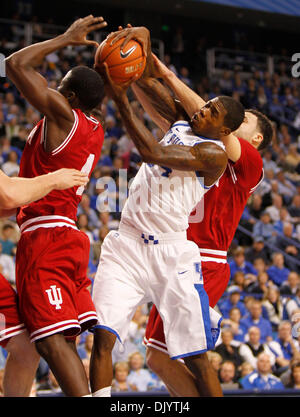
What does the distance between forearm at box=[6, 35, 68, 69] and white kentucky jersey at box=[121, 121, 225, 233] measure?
3.02 feet

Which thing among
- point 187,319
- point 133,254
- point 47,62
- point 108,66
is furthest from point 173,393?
point 47,62

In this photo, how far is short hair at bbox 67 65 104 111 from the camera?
3252 mm

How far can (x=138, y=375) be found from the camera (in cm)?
700

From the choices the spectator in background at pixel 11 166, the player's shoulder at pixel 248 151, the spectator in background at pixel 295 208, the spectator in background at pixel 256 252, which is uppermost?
the player's shoulder at pixel 248 151

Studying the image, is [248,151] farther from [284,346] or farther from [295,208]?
[295,208]

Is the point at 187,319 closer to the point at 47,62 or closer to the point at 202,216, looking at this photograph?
the point at 202,216

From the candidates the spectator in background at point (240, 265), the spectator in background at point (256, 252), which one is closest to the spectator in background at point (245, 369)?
the spectator in background at point (240, 265)

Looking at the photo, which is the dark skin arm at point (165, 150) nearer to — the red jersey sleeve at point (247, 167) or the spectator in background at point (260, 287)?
the red jersey sleeve at point (247, 167)

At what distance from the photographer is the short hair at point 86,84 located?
3.25 metres

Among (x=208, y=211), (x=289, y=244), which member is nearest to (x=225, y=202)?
(x=208, y=211)

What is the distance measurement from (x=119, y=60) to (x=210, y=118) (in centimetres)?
70

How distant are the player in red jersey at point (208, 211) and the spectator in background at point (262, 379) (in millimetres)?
3637
